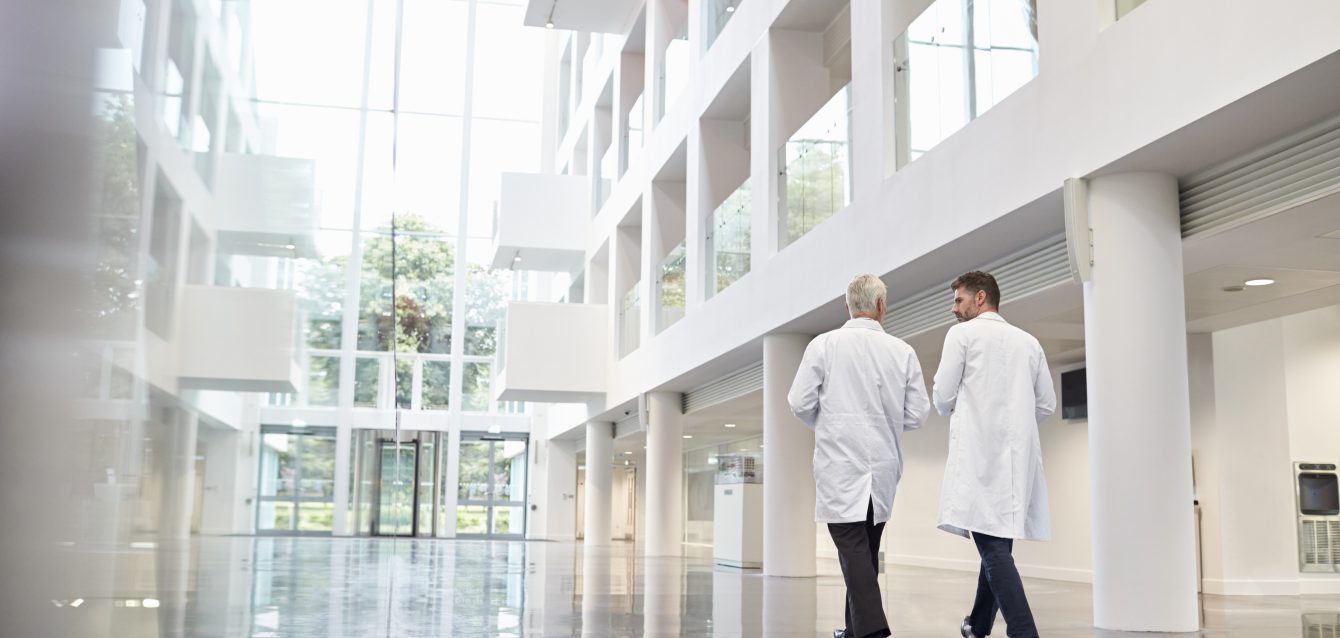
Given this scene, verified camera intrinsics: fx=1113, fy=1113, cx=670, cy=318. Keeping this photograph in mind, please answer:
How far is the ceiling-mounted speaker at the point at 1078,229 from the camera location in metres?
6.95

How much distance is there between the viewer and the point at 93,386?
943 mm

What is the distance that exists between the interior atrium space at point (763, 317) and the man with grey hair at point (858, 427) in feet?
0.06

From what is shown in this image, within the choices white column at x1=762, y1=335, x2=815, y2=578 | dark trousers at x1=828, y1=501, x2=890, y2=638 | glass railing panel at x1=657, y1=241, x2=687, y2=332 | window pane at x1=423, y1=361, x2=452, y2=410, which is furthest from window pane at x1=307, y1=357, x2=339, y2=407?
window pane at x1=423, y1=361, x2=452, y2=410

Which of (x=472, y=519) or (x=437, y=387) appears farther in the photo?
(x=437, y=387)

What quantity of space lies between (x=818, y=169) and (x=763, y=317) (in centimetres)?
220

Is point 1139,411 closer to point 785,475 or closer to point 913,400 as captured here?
point 913,400

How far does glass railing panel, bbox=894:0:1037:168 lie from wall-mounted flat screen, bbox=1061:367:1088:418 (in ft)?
16.2

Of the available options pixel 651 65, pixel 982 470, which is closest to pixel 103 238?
pixel 982 470

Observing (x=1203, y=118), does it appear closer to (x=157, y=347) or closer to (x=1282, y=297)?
(x=1282, y=297)

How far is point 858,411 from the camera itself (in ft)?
15.9

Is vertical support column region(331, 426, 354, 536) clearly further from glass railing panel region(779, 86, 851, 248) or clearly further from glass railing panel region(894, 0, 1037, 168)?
glass railing panel region(779, 86, 851, 248)

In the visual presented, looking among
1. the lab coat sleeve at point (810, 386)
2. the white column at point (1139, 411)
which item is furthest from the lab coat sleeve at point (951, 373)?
the white column at point (1139, 411)

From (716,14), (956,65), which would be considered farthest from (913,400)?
(716,14)

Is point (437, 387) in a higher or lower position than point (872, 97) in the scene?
lower
